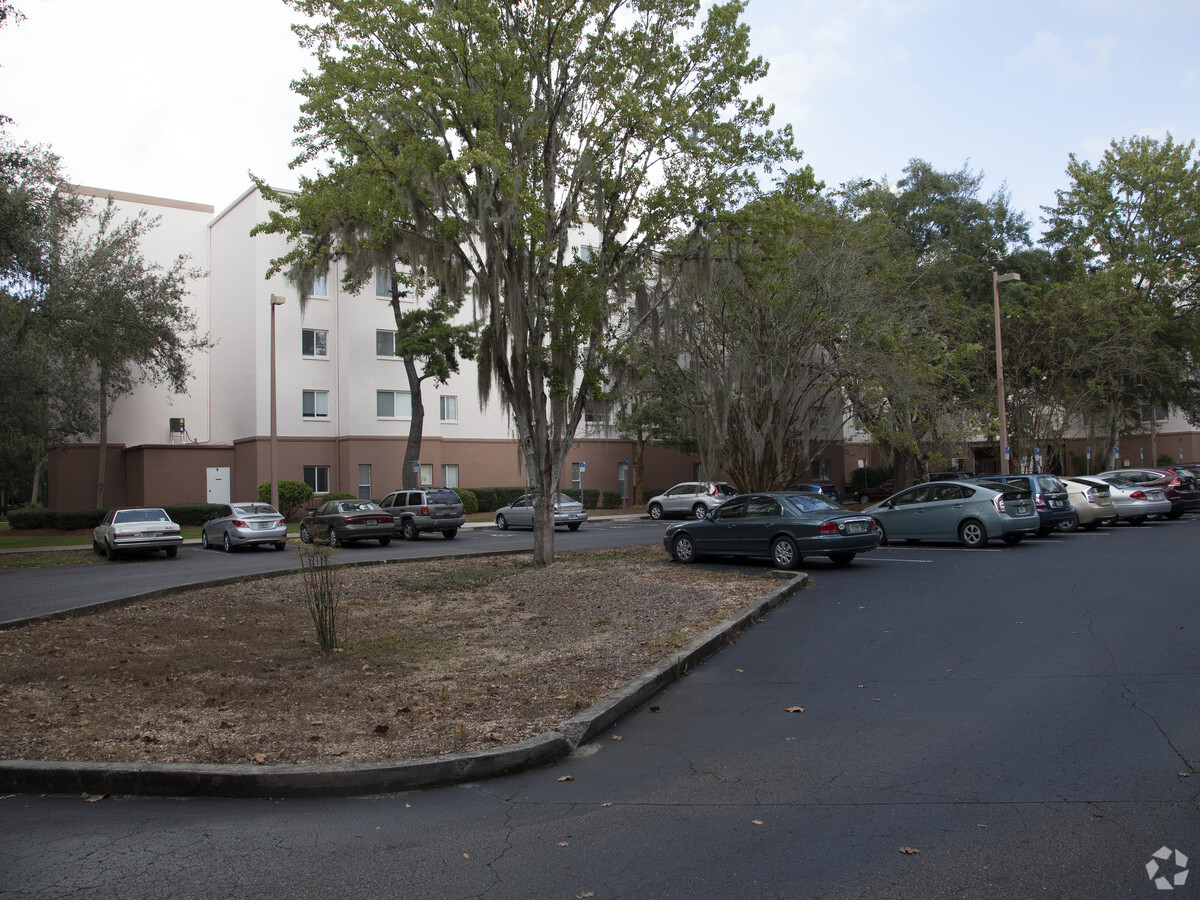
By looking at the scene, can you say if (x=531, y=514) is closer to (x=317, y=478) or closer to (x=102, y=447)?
(x=317, y=478)

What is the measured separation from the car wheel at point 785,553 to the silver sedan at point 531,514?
49.8ft

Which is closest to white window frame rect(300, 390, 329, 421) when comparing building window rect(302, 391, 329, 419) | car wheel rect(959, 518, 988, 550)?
building window rect(302, 391, 329, 419)

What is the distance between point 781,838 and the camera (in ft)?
13.9

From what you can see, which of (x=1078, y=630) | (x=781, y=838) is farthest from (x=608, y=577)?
(x=781, y=838)

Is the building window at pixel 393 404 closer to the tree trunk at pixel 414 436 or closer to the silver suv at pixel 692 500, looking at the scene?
the tree trunk at pixel 414 436

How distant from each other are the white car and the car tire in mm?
14770

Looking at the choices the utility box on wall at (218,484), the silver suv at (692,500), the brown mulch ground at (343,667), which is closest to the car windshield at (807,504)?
the brown mulch ground at (343,667)

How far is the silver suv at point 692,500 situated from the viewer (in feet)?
114

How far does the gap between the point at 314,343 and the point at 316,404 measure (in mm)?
2849

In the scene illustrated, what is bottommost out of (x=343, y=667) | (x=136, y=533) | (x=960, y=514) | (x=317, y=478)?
(x=343, y=667)

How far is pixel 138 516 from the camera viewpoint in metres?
24.1

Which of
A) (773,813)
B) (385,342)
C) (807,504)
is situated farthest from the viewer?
(385,342)

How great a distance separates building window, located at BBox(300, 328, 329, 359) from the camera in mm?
39625

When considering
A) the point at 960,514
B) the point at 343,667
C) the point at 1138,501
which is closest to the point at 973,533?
the point at 960,514
